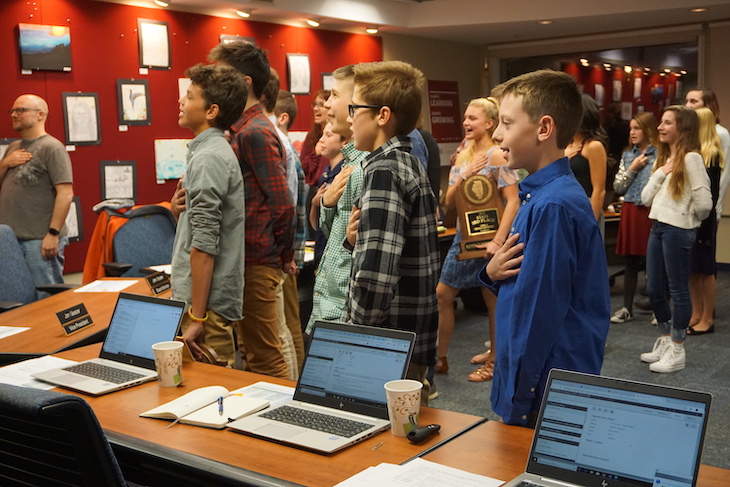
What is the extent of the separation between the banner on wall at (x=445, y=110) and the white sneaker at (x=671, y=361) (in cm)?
538

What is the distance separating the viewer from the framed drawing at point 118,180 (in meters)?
6.06

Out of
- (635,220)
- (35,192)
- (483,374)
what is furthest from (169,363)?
(635,220)

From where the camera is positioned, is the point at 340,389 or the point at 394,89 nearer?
the point at 340,389

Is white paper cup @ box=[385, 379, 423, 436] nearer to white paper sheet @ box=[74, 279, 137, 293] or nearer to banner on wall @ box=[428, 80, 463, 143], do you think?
white paper sheet @ box=[74, 279, 137, 293]

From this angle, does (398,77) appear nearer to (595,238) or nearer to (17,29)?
(595,238)

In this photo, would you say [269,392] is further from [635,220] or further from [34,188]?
[635,220]

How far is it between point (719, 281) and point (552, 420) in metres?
7.20

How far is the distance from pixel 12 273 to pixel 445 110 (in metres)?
6.91

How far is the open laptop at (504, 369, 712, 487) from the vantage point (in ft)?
4.27

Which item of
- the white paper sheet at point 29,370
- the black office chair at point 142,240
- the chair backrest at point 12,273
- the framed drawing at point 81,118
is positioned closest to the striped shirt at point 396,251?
the white paper sheet at point 29,370

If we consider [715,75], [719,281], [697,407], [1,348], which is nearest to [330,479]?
[697,407]

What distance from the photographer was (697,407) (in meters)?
1.30

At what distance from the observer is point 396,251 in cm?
204

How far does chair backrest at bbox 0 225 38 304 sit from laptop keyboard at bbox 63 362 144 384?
5.39 ft
